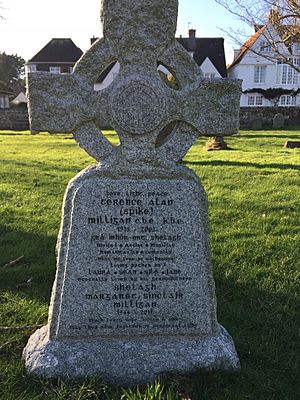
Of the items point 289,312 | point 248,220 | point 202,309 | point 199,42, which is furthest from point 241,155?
point 199,42

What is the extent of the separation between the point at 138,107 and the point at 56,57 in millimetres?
47821

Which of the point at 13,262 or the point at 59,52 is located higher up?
the point at 59,52

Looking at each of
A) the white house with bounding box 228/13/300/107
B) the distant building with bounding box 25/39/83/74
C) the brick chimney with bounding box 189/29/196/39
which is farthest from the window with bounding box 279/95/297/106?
the distant building with bounding box 25/39/83/74

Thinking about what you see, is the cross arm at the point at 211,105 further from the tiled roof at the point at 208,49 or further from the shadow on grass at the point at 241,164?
the tiled roof at the point at 208,49

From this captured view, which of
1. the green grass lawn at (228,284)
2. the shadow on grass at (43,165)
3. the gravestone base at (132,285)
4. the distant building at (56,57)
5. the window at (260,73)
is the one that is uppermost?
the distant building at (56,57)

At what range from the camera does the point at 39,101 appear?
2.82 metres

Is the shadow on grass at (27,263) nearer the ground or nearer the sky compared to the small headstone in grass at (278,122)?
nearer the sky

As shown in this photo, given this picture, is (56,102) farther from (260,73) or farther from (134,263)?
(260,73)

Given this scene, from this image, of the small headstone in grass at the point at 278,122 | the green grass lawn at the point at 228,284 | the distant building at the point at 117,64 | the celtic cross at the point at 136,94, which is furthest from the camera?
the distant building at the point at 117,64

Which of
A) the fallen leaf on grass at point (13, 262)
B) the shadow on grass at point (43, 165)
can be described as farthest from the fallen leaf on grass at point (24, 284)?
the shadow on grass at point (43, 165)

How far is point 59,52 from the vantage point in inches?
1858

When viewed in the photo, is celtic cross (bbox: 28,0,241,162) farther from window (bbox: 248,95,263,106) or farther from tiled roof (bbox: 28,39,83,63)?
tiled roof (bbox: 28,39,83,63)

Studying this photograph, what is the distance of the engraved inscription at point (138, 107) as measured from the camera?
9.23 feet

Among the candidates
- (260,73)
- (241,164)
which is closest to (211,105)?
(241,164)
